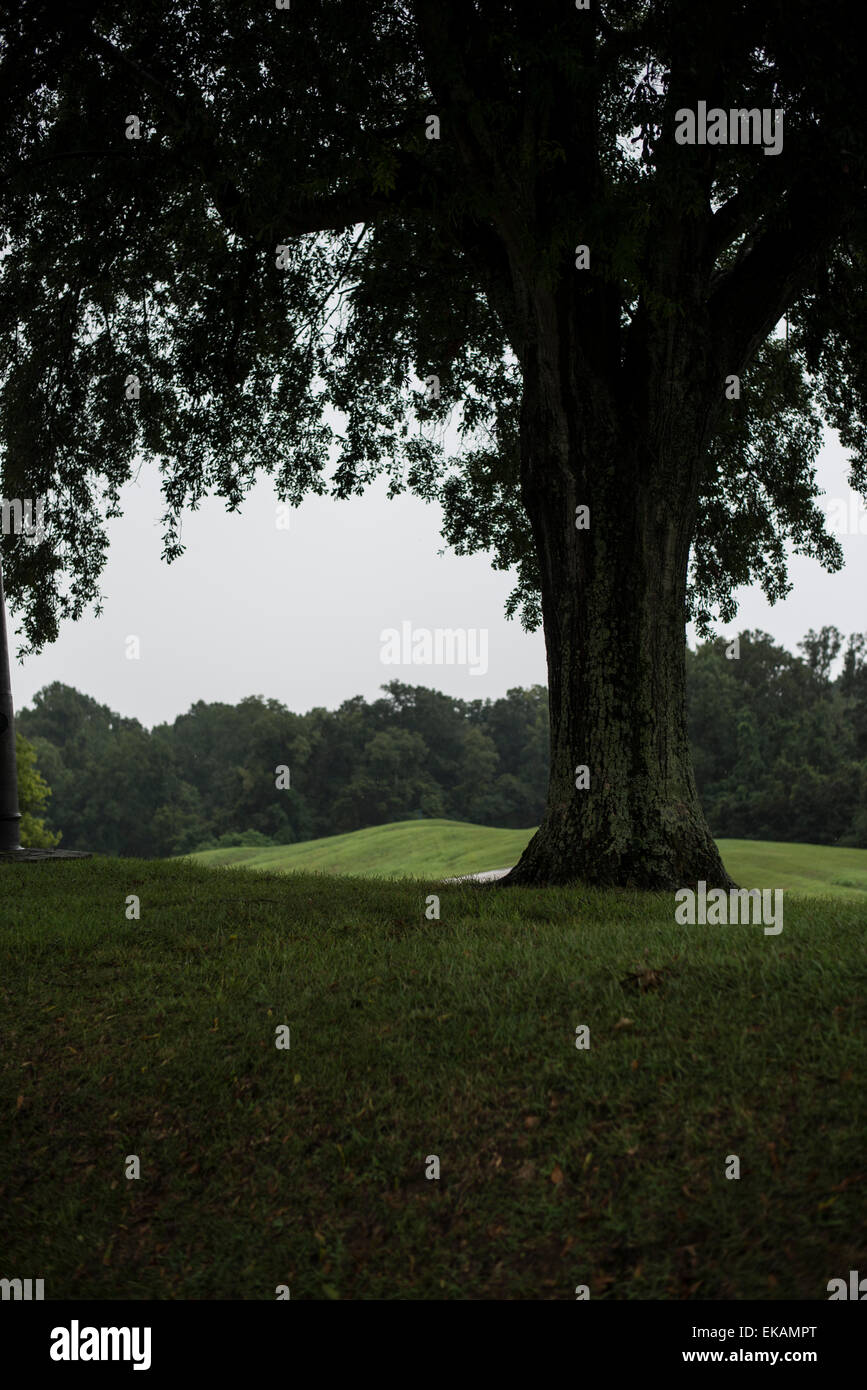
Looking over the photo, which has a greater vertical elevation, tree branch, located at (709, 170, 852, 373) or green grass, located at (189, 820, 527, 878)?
tree branch, located at (709, 170, 852, 373)

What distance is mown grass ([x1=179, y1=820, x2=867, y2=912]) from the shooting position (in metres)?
29.7

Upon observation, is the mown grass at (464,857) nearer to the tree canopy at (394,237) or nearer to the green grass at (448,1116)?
the tree canopy at (394,237)

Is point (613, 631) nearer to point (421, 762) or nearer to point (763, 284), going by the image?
point (763, 284)

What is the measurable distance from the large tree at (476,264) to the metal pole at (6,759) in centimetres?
88

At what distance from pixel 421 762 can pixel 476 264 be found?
6607cm

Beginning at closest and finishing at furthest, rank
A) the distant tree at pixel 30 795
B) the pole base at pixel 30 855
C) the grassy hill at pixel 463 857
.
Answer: the pole base at pixel 30 855 → the grassy hill at pixel 463 857 → the distant tree at pixel 30 795

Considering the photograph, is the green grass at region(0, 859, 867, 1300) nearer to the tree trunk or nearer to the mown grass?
the tree trunk

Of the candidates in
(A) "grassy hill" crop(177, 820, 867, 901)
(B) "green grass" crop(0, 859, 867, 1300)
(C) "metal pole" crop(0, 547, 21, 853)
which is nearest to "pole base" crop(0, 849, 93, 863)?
(C) "metal pole" crop(0, 547, 21, 853)

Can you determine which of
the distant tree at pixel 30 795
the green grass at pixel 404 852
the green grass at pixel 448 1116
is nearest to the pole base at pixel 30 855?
the green grass at pixel 448 1116

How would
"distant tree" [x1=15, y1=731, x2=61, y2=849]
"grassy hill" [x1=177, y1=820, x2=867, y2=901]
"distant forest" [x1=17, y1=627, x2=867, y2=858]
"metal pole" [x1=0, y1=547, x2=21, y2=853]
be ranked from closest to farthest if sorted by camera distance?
"metal pole" [x1=0, y1=547, x2=21, y2=853], "grassy hill" [x1=177, y1=820, x2=867, y2=901], "distant tree" [x1=15, y1=731, x2=61, y2=849], "distant forest" [x1=17, y1=627, x2=867, y2=858]

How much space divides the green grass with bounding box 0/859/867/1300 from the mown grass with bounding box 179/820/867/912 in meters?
18.8

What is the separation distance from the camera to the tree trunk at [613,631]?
8977 millimetres

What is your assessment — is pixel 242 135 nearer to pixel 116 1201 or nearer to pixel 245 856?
pixel 116 1201

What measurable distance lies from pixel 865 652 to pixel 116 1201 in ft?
249
